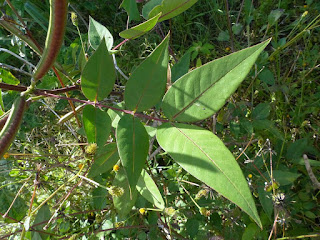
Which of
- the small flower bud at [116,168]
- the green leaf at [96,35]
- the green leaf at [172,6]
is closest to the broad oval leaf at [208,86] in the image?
the green leaf at [172,6]

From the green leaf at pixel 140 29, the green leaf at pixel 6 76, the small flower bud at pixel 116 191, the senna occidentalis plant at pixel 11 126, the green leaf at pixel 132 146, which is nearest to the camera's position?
the senna occidentalis plant at pixel 11 126

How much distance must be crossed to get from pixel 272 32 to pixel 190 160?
5.01ft

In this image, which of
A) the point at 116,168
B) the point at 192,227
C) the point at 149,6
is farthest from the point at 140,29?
the point at 192,227

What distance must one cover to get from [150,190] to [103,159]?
0.56 feet

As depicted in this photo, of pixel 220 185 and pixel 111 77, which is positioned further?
pixel 111 77

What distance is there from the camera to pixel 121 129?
0.71 m

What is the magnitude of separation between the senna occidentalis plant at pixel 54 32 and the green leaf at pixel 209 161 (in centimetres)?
28

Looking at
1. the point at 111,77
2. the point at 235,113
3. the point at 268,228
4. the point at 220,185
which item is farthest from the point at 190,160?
the point at 268,228

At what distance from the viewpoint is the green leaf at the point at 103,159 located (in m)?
0.94

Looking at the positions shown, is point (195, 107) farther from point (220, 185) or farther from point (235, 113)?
point (235, 113)

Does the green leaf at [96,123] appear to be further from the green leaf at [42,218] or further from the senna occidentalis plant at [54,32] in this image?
the green leaf at [42,218]

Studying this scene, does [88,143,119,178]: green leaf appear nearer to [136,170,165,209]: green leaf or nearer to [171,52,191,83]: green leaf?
[136,170,165,209]: green leaf

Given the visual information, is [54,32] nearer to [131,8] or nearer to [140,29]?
[140,29]

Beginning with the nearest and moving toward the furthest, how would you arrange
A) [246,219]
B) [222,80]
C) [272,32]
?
[222,80]
[246,219]
[272,32]
